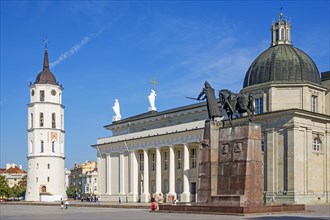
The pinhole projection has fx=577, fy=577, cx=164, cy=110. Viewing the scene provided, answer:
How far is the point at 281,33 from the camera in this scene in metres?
65.3

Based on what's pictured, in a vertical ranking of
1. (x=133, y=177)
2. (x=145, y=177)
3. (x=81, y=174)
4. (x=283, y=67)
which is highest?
(x=283, y=67)

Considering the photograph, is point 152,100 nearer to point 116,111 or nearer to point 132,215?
point 116,111

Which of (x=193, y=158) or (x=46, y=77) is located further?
(x=46, y=77)

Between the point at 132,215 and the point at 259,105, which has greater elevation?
the point at 259,105

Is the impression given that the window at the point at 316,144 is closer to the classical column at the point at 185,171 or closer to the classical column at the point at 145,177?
the classical column at the point at 185,171

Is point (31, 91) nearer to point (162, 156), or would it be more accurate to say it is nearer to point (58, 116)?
point (58, 116)

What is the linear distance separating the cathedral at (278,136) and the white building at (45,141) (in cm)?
2774

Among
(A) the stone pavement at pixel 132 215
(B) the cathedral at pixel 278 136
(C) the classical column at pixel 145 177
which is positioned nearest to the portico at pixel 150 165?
(C) the classical column at pixel 145 177

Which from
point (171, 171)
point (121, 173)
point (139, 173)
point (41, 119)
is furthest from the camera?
point (41, 119)

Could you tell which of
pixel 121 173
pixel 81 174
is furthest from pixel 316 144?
pixel 81 174

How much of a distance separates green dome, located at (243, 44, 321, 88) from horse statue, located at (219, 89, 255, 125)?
26.5m

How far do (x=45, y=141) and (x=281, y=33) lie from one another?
5456cm

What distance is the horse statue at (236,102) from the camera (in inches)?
1406

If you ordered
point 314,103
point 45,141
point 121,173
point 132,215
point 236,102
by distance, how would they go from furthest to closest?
point 45,141 < point 121,173 < point 314,103 < point 236,102 < point 132,215
